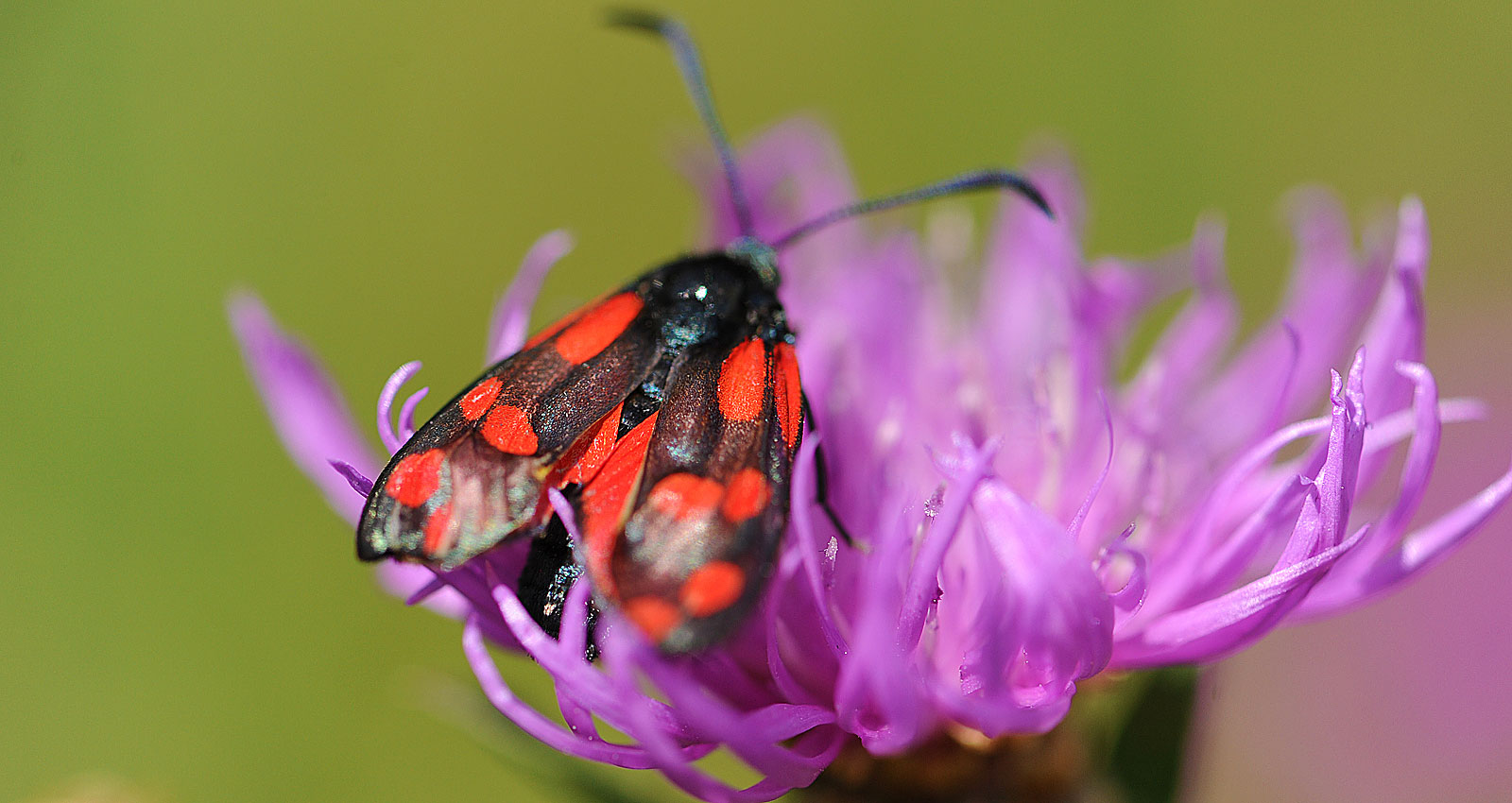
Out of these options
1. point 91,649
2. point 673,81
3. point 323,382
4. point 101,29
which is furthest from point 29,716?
point 673,81

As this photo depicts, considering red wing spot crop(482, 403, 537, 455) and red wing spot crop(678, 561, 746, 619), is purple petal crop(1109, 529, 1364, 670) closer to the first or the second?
red wing spot crop(678, 561, 746, 619)

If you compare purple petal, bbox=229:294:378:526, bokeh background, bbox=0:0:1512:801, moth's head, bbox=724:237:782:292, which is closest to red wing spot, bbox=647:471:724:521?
moth's head, bbox=724:237:782:292

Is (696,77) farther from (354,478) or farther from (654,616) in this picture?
(654,616)

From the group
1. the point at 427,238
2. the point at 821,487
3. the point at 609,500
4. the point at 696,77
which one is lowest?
the point at 427,238

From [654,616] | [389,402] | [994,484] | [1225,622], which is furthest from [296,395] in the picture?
[1225,622]

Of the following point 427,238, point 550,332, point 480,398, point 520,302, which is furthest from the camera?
point 427,238

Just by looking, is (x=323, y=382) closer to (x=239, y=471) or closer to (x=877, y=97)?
(x=239, y=471)
